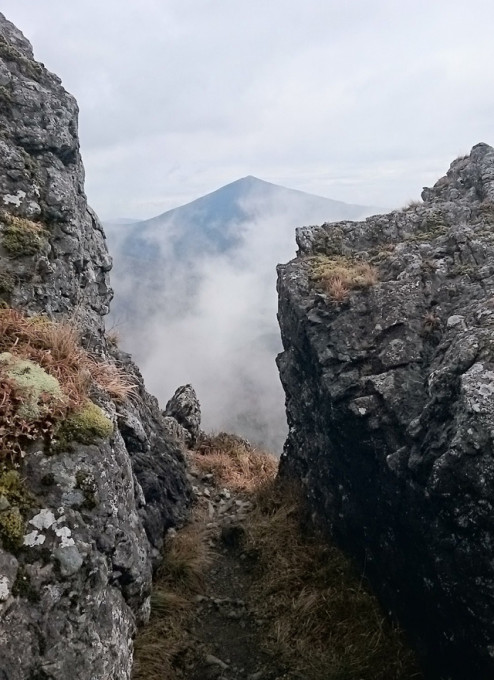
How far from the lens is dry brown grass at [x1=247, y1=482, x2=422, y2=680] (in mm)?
8125

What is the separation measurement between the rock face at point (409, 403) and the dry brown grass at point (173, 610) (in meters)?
2.92

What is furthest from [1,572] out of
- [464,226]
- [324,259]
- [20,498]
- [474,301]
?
[464,226]

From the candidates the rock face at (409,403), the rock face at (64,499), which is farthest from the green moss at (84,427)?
the rock face at (409,403)

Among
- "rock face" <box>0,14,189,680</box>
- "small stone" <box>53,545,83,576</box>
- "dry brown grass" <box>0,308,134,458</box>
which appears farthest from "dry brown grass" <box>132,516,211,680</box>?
"dry brown grass" <box>0,308,134,458</box>

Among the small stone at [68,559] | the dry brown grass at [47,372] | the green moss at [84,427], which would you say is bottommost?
the small stone at [68,559]

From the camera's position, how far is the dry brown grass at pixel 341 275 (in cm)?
1176

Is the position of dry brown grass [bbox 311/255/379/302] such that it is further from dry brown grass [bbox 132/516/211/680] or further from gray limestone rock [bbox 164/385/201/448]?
gray limestone rock [bbox 164/385/201/448]

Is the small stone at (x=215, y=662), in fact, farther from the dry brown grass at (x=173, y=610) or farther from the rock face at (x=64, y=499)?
the rock face at (x=64, y=499)

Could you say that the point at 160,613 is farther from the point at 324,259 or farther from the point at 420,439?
the point at 324,259

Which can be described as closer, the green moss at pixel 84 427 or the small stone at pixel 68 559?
the small stone at pixel 68 559

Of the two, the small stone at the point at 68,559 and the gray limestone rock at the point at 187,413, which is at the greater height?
the small stone at the point at 68,559

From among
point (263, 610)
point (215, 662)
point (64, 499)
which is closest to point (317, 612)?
point (263, 610)

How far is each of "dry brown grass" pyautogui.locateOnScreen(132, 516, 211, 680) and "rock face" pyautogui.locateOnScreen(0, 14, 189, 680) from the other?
0.47 m

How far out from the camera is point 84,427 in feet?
21.8
